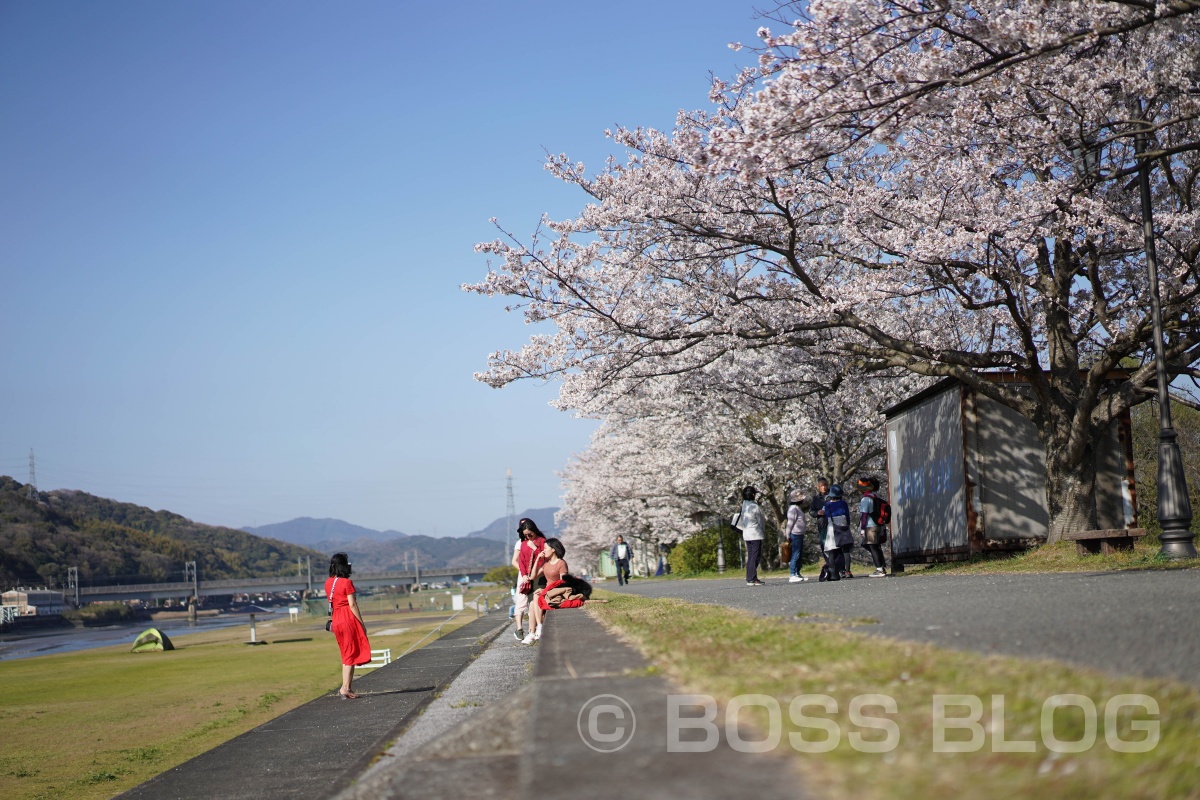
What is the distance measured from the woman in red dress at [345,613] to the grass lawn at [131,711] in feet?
14.9

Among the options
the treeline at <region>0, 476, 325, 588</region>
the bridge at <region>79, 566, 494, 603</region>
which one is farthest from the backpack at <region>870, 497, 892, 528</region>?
the treeline at <region>0, 476, 325, 588</region>

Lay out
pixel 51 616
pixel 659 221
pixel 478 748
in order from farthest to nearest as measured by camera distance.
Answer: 1. pixel 51 616
2. pixel 659 221
3. pixel 478 748

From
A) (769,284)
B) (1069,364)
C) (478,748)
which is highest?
(769,284)

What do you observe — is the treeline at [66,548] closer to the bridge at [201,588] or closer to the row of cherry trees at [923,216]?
the bridge at [201,588]

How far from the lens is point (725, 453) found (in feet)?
123

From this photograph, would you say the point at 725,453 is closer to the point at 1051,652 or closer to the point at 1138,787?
the point at 1051,652

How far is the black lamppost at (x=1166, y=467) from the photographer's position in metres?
14.2

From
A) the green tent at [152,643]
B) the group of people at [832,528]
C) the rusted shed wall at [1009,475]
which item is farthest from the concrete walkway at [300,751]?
the green tent at [152,643]

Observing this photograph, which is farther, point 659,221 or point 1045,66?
point 659,221

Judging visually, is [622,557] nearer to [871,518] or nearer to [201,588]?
[871,518]

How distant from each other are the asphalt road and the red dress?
607 cm

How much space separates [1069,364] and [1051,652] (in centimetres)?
1491

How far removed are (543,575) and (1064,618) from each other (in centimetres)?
907

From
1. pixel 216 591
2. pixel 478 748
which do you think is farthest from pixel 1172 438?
pixel 216 591
